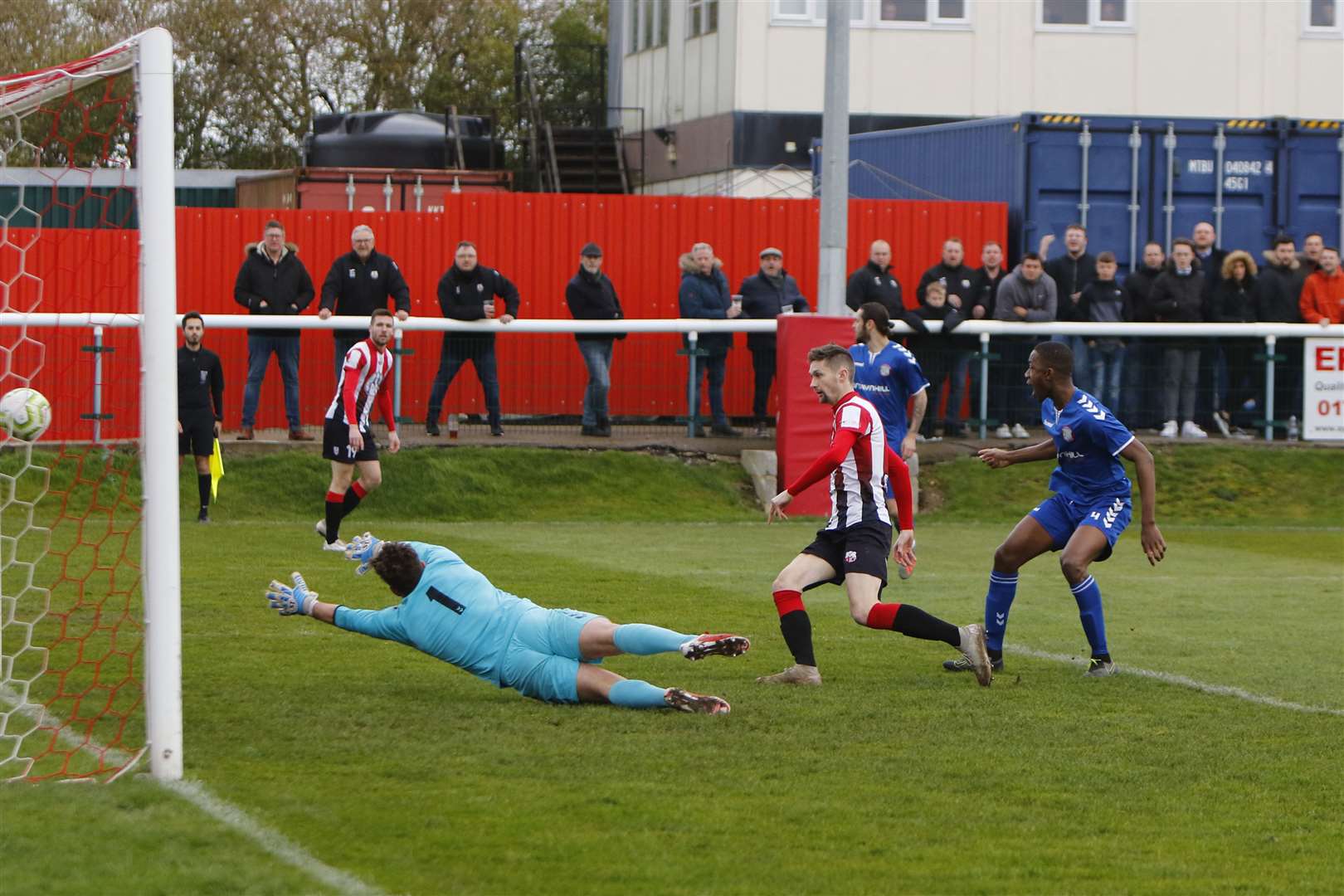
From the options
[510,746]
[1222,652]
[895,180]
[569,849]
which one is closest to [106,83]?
[510,746]

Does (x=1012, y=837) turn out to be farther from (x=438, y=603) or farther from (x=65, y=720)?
(x=65, y=720)

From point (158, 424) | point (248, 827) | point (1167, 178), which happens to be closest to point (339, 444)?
point (158, 424)

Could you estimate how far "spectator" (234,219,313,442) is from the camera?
60.4ft

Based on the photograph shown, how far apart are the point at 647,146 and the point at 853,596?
23777mm

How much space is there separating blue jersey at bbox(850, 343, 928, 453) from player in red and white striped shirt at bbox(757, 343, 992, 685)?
4.14 metres

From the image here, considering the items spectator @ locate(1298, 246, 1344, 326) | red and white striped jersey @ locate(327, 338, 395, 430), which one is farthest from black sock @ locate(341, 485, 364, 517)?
spectator @ locate(1298, 246, 1344, 326)

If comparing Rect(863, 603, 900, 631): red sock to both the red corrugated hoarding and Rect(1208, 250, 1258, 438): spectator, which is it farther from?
Rect(1208, 250, 1258, 438): spectator

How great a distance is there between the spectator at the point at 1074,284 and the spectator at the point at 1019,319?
18 centimetres

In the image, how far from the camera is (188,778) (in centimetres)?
654

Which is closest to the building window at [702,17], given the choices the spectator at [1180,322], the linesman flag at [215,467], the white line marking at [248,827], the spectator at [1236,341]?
the spectator at [1180,322]

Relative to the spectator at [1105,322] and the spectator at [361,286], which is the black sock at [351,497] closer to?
the spectator at [361,286]

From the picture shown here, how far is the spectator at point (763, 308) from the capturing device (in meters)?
19.2

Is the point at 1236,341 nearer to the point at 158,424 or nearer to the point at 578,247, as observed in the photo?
the point at 578,247

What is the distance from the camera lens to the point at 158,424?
259 inches
